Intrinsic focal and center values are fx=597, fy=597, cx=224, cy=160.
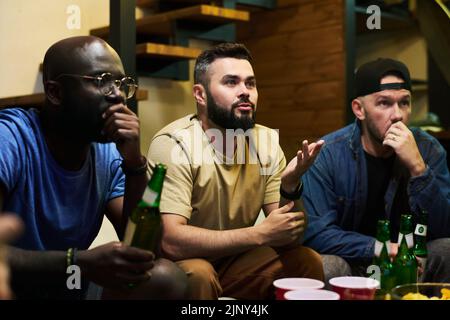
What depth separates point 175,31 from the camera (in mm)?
2928

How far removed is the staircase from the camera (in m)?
2.78

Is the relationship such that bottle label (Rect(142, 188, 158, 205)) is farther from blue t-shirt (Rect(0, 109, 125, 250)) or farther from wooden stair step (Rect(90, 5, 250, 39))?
wooden stair step (Rect(90, 5, 250, 39))

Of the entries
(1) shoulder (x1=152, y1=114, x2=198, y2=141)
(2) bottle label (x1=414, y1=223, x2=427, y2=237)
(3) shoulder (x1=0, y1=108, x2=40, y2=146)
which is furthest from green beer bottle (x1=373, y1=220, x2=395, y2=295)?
(3) shoulder (x1=0, y1=108, x2=40, y2=146)

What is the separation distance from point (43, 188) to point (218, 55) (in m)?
0.79

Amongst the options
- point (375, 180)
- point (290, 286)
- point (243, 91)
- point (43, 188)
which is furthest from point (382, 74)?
point (43, 188)

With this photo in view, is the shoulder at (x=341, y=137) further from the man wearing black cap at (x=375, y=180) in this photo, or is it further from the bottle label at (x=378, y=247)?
the bottle label at (x=378, y=247)

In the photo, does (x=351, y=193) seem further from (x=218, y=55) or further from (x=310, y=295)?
(x=310, y=295)

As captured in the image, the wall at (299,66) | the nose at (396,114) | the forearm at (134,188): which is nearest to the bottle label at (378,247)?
the forearm at (134,188)

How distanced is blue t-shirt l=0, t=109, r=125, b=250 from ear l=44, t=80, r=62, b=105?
0.07m

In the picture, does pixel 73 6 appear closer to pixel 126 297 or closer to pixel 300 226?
pixel 300 226

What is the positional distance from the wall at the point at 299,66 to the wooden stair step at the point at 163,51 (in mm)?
888
